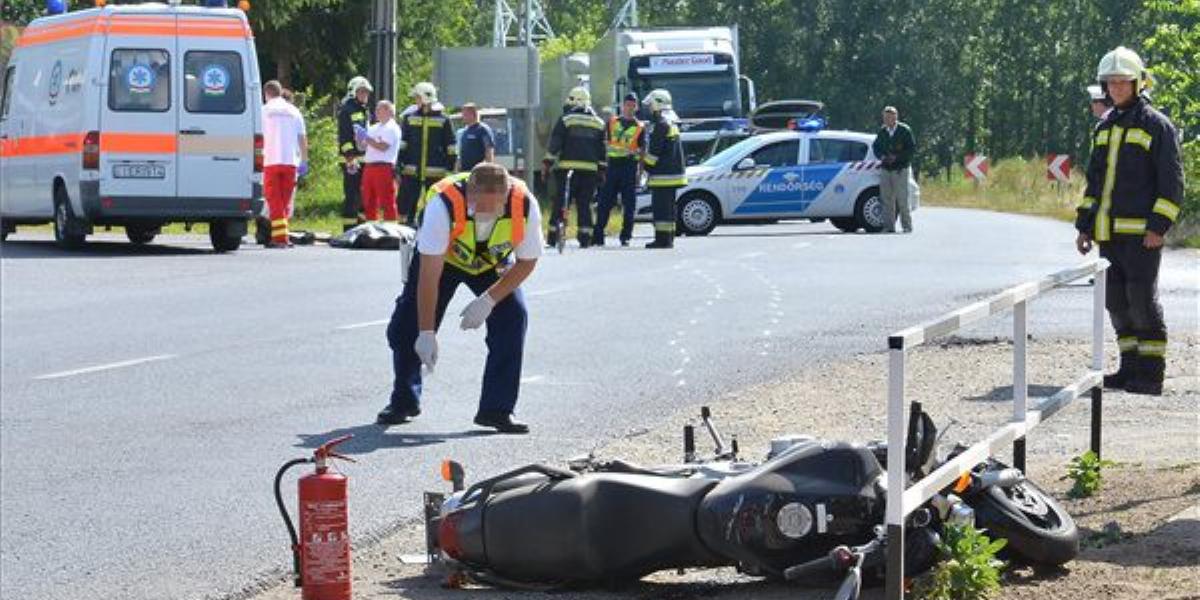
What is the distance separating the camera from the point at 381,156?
2806 centimetres

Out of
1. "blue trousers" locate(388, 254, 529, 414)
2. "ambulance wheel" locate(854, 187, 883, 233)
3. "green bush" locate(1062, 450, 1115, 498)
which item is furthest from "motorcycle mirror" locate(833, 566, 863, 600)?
"ambulance wheel" locate(854, 187, 883, 233)

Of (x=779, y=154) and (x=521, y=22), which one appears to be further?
(x=521, y=22)

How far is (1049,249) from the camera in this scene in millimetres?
29281

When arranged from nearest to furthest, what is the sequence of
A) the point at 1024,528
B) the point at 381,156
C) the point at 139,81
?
the point at 1024,528 → the point at 139,81 → the point at 381,156

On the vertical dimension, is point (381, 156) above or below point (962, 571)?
above

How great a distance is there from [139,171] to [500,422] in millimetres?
14472

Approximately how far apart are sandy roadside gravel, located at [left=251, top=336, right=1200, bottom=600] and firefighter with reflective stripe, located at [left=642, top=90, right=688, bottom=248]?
13432 millimetres

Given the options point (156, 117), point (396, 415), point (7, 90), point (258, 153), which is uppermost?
point (7, 90)

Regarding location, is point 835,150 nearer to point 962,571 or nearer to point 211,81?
point 211,81

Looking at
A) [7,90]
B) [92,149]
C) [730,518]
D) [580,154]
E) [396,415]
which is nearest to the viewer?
[730,518]

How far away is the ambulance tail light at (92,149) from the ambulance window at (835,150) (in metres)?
12.5

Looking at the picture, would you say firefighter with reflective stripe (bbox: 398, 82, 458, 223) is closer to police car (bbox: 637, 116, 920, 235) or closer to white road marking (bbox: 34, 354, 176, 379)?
police car (bbox: 637, 116, 920, 235)

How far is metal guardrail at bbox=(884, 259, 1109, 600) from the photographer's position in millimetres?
6457

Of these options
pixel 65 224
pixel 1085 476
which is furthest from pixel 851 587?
pixel 65 224
